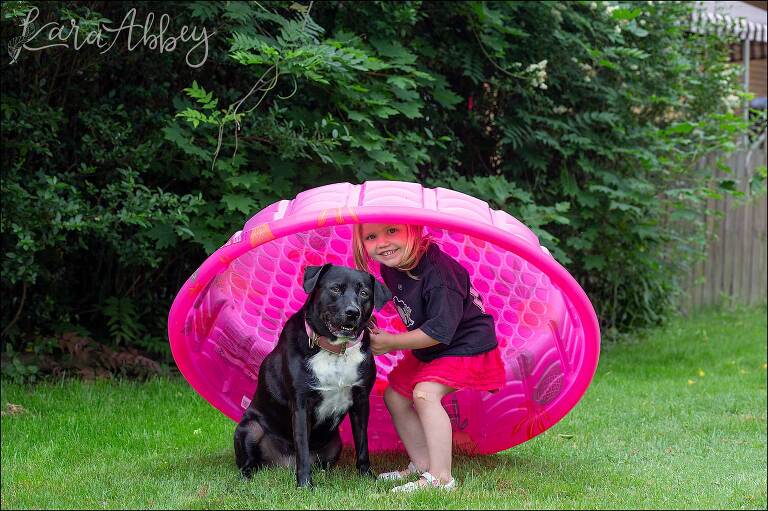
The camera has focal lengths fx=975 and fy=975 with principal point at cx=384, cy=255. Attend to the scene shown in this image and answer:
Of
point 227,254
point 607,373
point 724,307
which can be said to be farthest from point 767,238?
point 227,254

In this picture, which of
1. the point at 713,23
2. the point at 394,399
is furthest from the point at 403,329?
the point at 713,23

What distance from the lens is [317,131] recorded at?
643cm

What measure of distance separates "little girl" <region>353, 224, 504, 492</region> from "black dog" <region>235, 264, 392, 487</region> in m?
0.24

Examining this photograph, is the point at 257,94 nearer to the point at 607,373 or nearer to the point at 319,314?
the point at 319,314

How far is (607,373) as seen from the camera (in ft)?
27.2

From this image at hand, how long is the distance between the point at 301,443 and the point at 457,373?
2.65 feet

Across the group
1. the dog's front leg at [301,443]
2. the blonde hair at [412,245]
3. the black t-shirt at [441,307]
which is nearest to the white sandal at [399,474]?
the dog's front leg at [301,443]

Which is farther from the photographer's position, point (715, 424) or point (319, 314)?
point (715, 424)

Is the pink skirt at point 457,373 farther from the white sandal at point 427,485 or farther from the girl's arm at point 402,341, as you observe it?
the white sandal at point 427,485

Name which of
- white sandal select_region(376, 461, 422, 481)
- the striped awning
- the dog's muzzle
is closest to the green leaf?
the dog's muzzle

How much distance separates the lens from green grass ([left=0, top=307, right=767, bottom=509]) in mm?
4191

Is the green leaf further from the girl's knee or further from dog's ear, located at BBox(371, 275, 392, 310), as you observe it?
dog's ear, located at BBox(371, 275, 392, 310)

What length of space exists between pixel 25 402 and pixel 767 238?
10.5 metres

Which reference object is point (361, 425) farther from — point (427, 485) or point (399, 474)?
point (427, 485)
